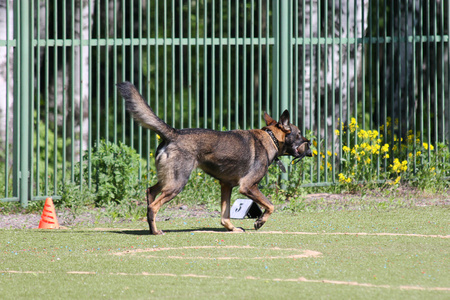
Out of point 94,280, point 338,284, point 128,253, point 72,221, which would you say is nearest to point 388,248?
point 338,284

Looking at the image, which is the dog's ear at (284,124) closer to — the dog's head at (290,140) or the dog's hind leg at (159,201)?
the dog's head at (290,140)

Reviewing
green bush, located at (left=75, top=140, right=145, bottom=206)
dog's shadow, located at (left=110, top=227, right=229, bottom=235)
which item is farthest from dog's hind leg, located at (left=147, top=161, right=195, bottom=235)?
green bush, located at (left=75, top=140, right=145, bottom=206)

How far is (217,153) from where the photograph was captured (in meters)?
8.55

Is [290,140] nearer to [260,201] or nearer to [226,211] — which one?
[260,201]

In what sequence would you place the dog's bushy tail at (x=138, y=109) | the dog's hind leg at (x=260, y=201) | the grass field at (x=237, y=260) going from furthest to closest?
the dog's hind leg at (x=260, y=201) → the dog's bushy tail at (x=138, y=109) → the grass field at (x=237, y=260)

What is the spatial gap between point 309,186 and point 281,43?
214 centimetres

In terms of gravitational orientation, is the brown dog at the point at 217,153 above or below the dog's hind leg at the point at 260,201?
above

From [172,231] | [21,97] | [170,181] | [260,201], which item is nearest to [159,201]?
[170,181]

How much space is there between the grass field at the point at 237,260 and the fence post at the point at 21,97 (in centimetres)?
182

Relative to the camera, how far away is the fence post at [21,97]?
10.7 meters

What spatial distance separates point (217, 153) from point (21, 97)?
3540 millimetres

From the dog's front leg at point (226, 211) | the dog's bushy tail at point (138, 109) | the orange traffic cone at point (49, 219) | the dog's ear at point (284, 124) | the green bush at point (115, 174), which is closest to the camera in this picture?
the dog's bushy tail at point (138, 109)

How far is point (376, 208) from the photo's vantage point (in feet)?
35.2

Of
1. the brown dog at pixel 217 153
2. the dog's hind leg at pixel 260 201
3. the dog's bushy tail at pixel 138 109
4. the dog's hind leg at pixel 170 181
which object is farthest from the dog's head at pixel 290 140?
the dog's bushy tail at pixel 138 109
